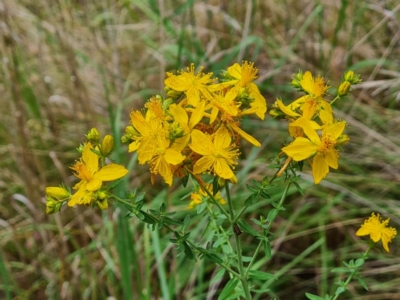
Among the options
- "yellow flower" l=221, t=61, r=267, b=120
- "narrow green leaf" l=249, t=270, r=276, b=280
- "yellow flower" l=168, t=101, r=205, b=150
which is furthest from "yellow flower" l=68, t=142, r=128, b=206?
"narrow green leaf" l=249, t=270, r=276, b=280

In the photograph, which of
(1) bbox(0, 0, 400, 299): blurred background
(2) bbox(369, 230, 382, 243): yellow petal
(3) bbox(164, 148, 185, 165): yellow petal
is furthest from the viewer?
(1) bbox(0, 0, 400, 299): blurred background

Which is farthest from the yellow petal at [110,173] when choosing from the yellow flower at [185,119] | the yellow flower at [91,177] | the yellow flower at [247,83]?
the yellow flower at [247,83]

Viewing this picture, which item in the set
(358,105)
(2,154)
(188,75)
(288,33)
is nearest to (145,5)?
(288,33)

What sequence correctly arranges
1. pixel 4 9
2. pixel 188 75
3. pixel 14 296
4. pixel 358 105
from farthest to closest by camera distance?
pixel 358 105 < pixel 14 296 < pixel 4 9 < pixel 188 75

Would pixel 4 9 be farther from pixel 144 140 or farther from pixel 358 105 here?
pixel 358 105

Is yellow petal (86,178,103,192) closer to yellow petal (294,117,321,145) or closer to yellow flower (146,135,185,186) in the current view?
yellow flower (146,135,185,186)

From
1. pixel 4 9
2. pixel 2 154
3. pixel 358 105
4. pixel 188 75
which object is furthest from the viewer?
pixel 2 154

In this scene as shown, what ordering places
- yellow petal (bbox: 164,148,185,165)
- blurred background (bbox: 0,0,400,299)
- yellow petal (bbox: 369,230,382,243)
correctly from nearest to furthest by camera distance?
yellow petal (bbox: 164,148,185,165), yellow petal (bbox: 369,230,382,243), blurred background (bbox: 0,0,400,299)
